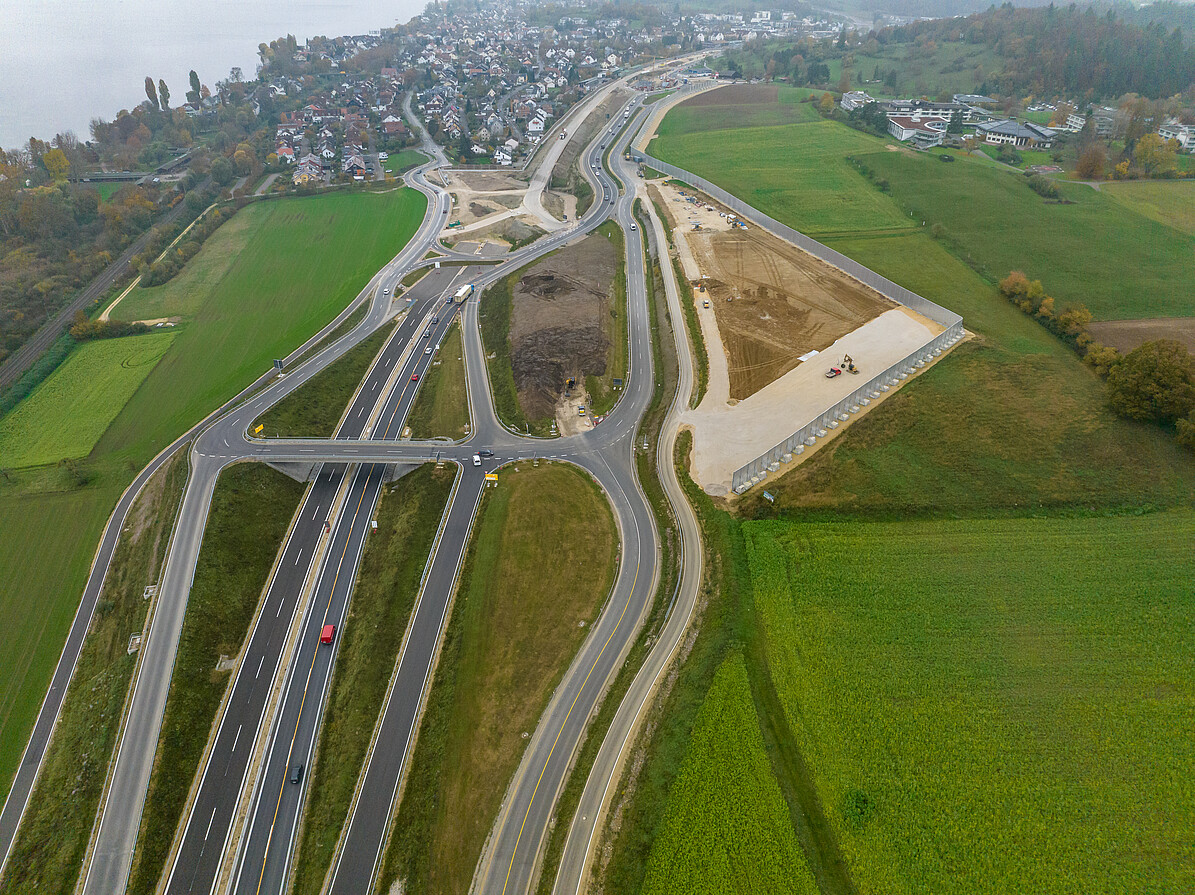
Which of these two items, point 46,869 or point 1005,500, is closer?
point 46,869

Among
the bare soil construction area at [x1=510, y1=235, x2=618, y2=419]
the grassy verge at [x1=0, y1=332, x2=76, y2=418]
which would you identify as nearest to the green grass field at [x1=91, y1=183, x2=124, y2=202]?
the grassy verge at [x1=0, y1=332, x2=76, y2=418]

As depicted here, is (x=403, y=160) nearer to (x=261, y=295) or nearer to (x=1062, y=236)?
(x=261, y=295)

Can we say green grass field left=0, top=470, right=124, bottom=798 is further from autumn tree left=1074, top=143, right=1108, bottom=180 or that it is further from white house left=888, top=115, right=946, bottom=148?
white house left=888, top=115, right=946, bottom=148

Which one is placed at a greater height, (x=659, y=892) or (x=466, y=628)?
(x=466, y=628)

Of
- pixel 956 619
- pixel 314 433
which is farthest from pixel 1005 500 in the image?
pixel 314 433

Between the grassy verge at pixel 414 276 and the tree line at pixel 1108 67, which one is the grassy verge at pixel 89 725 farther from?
the tree line at pixel 1108 67

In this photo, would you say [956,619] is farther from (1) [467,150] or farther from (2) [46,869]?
(1) [467,150]

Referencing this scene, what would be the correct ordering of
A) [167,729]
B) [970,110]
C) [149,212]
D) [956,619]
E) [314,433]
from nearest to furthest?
1. [167,729]
2. [956,619]
3. [314,433]
4. [149,212]
5. [970,110]
